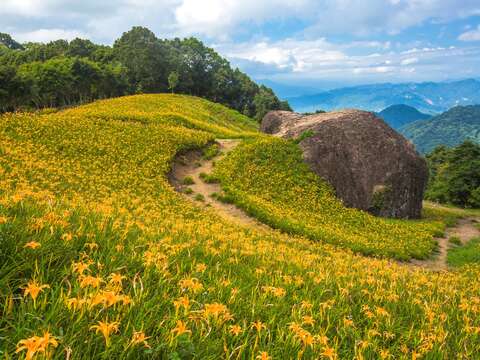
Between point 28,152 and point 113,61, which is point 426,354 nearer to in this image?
point 28,152

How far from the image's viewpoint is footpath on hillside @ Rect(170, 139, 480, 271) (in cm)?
1902

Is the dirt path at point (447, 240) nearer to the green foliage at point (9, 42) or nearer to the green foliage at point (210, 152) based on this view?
the green foliage at point (210, 152)

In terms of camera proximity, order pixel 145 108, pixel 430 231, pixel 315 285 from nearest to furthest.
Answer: pixel 315 285 < pixel 430 231 < pixel 145 108

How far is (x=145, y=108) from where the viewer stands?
46.6 m

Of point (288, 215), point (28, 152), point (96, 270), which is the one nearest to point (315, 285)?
point (96, 270)

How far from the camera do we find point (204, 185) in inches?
935

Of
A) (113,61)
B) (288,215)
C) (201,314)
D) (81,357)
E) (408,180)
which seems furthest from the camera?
(113,61)

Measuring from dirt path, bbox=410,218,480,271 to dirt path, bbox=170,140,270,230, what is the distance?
904 centimetres

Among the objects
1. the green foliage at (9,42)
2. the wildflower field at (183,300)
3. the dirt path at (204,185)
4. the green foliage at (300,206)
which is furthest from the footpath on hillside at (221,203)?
the green foliage at (9,42)

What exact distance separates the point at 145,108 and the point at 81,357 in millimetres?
47262

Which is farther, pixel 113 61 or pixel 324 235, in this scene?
pixel 113 61

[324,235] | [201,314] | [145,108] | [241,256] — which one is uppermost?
[145,108]

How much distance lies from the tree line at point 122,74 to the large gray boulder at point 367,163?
161 feet

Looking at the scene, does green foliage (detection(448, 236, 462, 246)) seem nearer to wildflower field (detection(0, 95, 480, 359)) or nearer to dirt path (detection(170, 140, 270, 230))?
dirt path (detection(170, 140, 270, 230))
